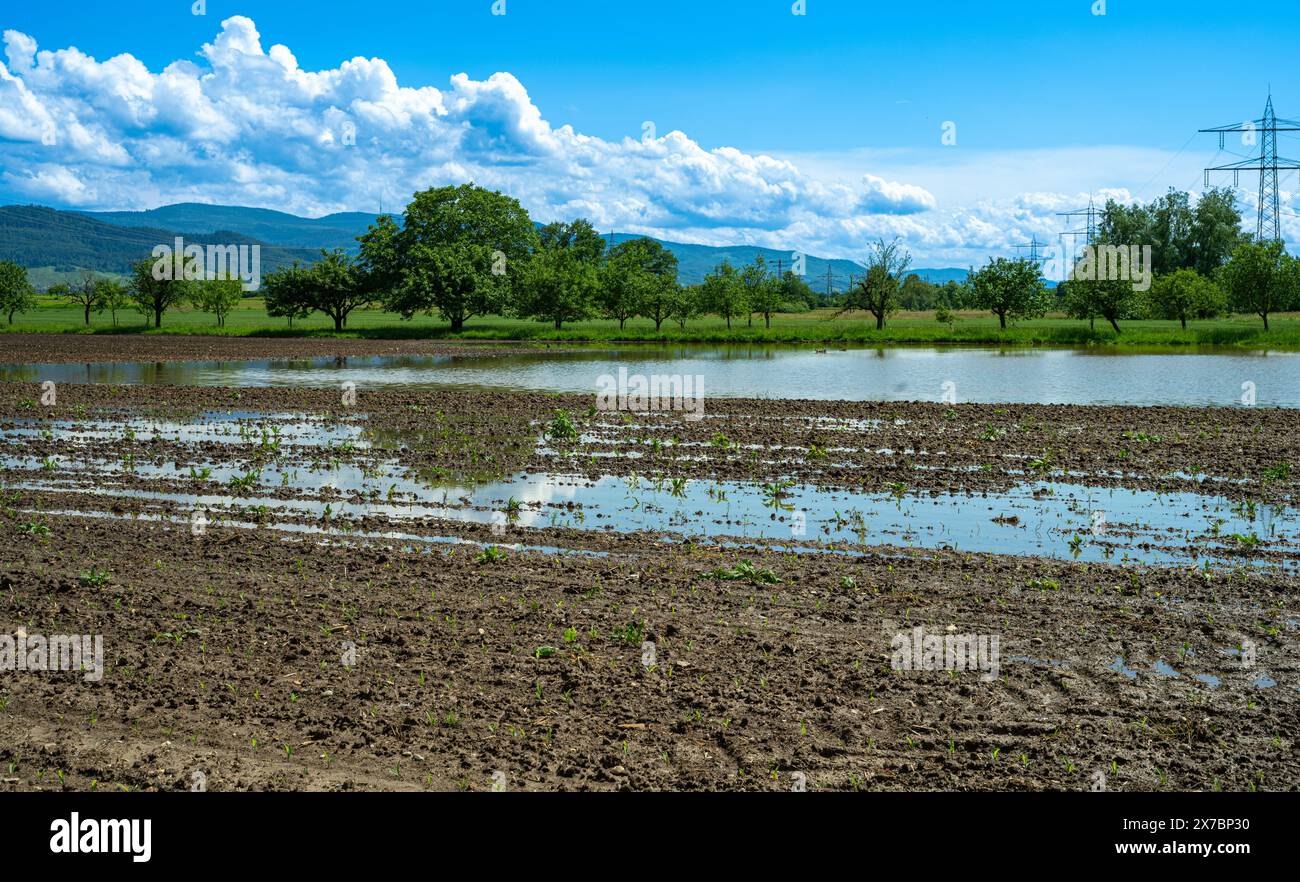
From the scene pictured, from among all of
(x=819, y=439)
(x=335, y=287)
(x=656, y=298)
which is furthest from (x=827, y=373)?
(x=335, y=287)

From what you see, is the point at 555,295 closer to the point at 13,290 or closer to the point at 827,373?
the point at 827,373

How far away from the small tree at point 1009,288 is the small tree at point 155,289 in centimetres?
7615


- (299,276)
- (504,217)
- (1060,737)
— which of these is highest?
(504,217)

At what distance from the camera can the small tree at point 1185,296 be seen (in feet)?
289

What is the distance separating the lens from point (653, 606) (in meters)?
10.9

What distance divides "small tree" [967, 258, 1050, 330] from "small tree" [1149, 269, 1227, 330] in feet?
36.9

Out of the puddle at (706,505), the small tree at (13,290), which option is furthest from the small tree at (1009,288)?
the small tree at (13,290)

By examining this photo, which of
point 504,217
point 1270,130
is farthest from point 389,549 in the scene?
point 1270,130

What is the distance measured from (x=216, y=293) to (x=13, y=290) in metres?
24.1

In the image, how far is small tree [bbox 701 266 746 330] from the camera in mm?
98438
